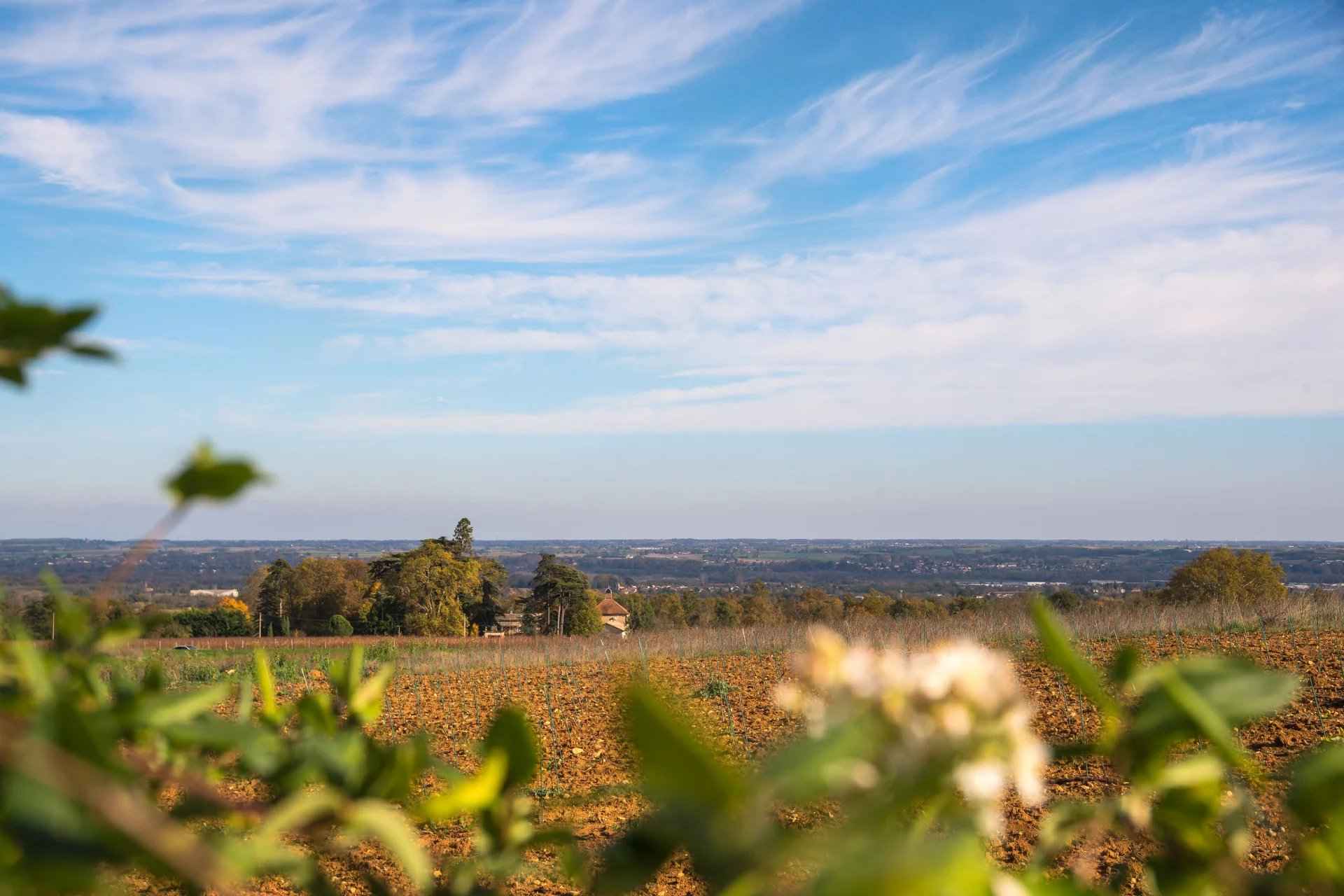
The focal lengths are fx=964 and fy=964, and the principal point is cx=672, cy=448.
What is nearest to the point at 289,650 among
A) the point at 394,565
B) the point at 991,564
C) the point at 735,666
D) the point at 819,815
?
the point at 394,565

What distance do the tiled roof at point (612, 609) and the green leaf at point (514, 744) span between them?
149 feet

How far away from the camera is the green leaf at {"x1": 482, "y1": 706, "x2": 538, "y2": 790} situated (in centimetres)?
61

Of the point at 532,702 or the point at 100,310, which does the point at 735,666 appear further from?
the point at 100,310

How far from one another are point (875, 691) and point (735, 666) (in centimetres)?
1579

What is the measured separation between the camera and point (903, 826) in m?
0.54

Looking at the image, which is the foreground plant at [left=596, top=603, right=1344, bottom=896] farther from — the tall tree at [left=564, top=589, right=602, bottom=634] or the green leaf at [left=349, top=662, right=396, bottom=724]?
the tall tree at [left=564, top=589, right=602, bottom=634]

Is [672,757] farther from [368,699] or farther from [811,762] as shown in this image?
[368,699]

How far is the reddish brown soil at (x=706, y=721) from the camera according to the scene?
19.9ft

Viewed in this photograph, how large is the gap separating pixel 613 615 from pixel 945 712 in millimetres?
47011

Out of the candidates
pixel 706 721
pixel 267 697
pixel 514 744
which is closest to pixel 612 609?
pixel 706 721

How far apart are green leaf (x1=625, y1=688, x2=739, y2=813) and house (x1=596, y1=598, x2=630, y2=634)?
3925 centimetres

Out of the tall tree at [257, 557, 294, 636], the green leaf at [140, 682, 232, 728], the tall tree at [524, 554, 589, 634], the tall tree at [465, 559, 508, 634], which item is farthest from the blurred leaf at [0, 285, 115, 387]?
the tall tree at [257, 557, 294, 636]

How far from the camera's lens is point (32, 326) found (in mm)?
498

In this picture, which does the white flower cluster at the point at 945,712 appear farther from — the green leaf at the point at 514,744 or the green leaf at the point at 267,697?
the green leaf at the point at 267,697
